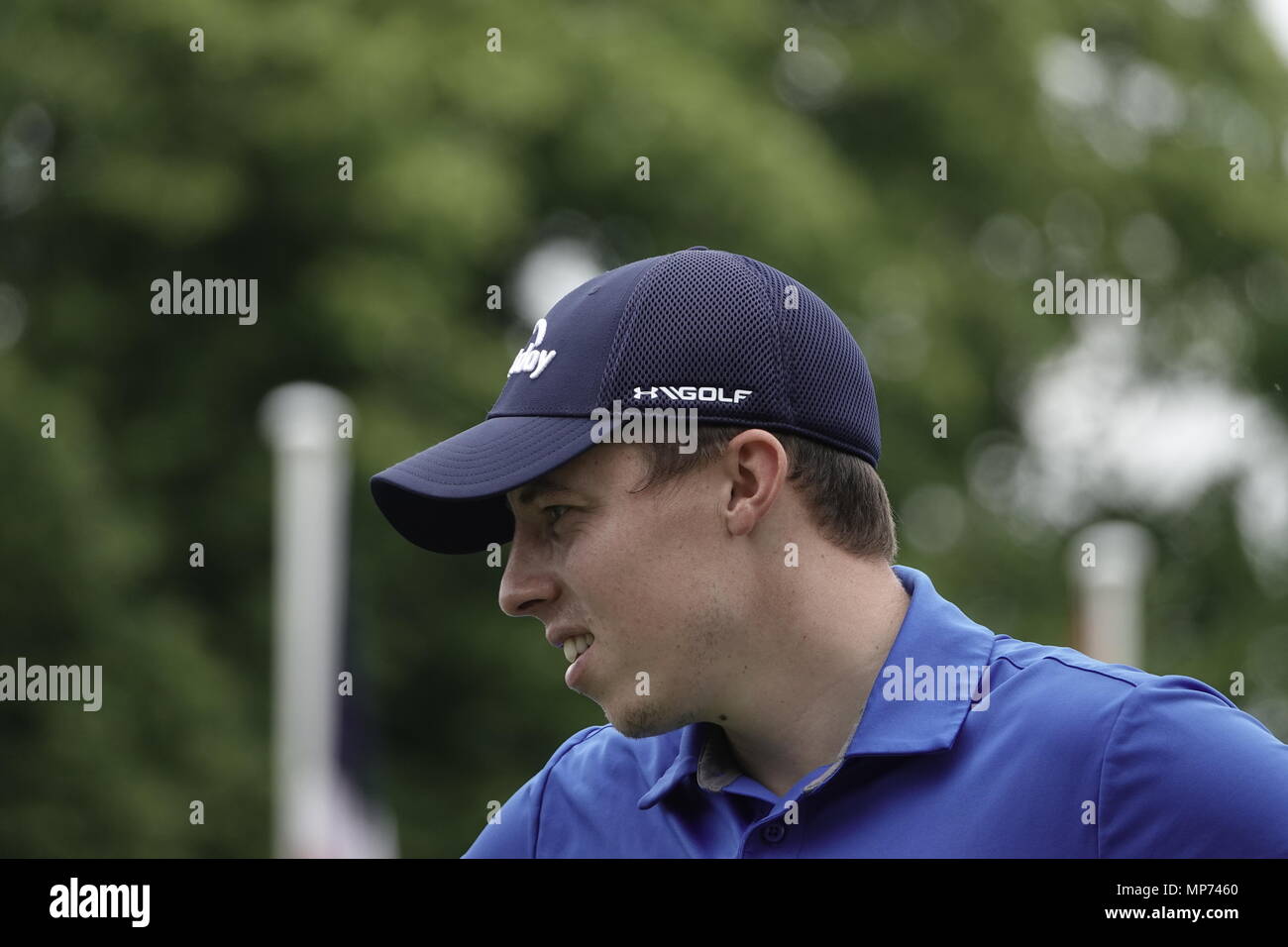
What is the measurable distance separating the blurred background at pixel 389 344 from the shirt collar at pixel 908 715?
6313 millimetres

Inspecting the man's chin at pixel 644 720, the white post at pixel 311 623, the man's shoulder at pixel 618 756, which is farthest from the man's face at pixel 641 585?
the white post at pixel 311 623

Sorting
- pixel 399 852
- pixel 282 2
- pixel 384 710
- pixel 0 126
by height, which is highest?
pixel 282 2

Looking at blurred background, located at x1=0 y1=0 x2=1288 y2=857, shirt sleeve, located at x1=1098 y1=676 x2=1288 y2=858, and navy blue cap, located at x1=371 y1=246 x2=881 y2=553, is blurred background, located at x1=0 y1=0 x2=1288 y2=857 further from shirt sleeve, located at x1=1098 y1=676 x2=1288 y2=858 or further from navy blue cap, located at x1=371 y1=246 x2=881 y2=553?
shirt sleeve, located at x1=1098 y1=676 x2=1288 y2=858

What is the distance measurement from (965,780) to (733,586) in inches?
17.8

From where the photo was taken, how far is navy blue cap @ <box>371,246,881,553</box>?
259cm

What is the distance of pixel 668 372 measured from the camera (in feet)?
8.45

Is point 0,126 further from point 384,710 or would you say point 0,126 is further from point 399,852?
point 399,852

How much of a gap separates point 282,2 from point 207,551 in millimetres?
3295

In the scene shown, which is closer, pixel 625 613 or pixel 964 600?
pixel 625 613

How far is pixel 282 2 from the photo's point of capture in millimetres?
10570

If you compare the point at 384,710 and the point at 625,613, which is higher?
the point at 625,613

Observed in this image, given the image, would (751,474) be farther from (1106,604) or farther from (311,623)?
(1106,604)
